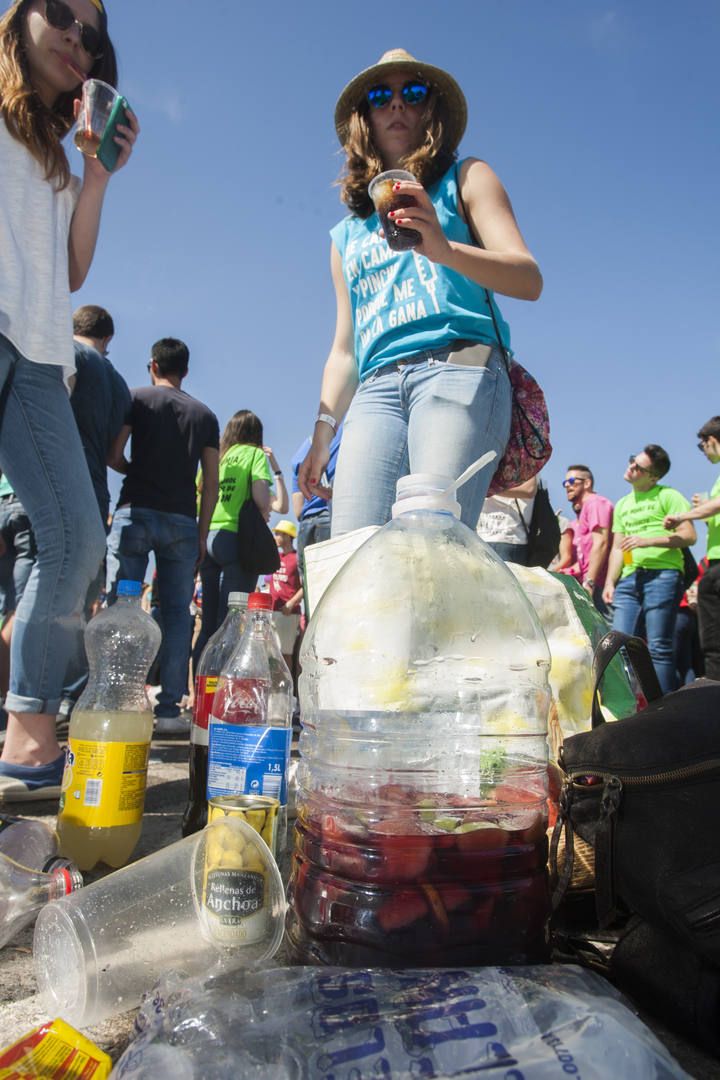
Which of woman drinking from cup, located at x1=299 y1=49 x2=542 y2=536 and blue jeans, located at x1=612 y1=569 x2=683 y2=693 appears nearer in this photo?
woman drinking from cup, located at x1=299 y1=49 x2=542 y2=536

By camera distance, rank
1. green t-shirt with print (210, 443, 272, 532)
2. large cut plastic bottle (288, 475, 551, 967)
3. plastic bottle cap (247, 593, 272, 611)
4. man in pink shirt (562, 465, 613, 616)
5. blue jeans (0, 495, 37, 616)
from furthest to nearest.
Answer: man in pink shirt (562, 465, 613, 616)
green t-shirt with print (210, 443, 272, 532)
blue jeans (0, 495, 37, 616)
plastic bottle cap (247, 593, 272, 611)
large cut plastic bottle (288, 475, 551, 967)

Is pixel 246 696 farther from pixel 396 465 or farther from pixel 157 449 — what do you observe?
pixel 157 449

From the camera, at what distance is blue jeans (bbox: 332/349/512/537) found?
6.62 feet

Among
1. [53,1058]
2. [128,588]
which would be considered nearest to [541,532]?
[128,588]

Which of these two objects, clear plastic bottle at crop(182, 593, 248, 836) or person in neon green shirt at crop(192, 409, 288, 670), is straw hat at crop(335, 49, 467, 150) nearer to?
clear plastic bottle at crop(182, 593, 248, 836)

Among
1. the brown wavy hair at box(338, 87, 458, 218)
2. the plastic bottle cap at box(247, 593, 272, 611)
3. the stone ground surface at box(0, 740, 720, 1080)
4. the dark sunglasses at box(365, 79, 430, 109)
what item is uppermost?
the dark sunglasses at box(365, 79, 430, 109)

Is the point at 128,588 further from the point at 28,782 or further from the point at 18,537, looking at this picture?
the point at 18,537

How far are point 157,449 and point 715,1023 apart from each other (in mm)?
3823

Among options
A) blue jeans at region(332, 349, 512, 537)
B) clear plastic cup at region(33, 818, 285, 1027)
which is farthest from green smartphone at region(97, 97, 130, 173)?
clear plastic cup at region(33, 818, 285, 1027)

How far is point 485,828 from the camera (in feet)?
3.79

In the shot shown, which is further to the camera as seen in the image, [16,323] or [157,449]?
[157,449]

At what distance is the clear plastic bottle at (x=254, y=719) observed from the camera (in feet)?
5.37

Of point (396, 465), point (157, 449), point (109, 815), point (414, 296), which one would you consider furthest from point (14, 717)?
point (157, 449)

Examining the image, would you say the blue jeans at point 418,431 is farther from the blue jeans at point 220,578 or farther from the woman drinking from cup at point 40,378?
the blue jeans at point 220,578
